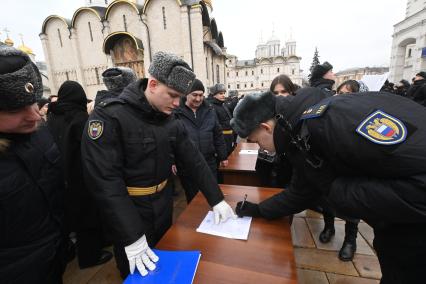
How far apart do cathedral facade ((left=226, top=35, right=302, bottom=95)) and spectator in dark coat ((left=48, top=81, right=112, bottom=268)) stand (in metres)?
47.0

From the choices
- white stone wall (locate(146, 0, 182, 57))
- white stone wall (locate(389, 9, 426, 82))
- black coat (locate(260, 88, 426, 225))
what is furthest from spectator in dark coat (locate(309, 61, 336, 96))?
white stone wall (locate(389, 9, 426, 82))

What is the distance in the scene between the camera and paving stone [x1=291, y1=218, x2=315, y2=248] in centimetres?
256

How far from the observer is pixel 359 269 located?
214 cm

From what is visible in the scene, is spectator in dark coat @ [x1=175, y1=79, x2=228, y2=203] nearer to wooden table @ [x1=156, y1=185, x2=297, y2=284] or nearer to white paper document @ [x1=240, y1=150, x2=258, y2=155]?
white paper document @ [x1=240, y1=150, x2=258, y2=155]

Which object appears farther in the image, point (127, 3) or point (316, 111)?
point (127, 3)

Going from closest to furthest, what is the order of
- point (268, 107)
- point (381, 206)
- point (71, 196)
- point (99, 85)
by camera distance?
1. point (381, 206)
2. point (268, 107)
3. point (71, 196)
4. point (99, 85)

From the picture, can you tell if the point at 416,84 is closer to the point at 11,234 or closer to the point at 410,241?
the point at 410,241

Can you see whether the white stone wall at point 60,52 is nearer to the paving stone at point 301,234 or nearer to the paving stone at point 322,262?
the paving stone at point 301,234

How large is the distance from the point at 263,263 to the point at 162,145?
2.88 feet

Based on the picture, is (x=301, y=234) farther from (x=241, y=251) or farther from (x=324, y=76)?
(x=324, y=76)

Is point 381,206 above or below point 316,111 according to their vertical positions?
below

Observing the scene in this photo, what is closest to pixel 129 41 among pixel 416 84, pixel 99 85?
pixel 99 85

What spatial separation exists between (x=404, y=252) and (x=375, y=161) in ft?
1.69

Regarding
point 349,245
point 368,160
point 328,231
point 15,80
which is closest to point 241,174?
point 328,231
